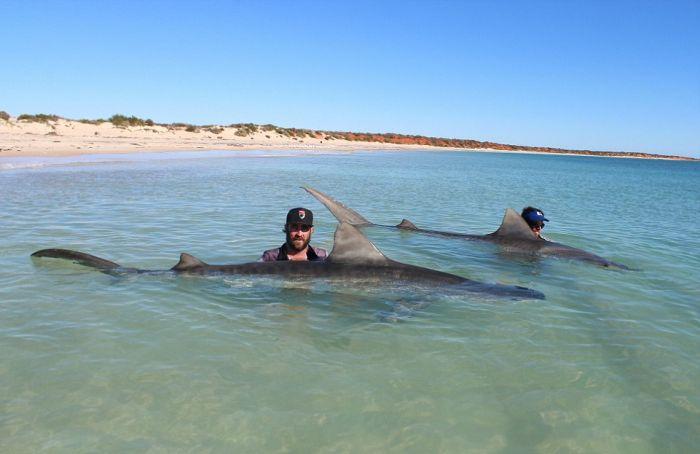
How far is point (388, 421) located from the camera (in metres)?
3.86

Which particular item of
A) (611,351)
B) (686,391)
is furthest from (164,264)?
(686,391)

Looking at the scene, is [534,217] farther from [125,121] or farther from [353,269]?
[125,121]

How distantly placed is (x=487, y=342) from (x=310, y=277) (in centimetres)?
240

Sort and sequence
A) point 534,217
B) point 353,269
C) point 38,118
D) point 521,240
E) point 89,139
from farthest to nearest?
point 38,118, point 89,139, point 534,217, point 521,240, point 353,269

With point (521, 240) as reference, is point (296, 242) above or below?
above

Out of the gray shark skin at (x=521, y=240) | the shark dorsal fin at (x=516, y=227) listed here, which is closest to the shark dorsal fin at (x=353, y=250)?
the gray shark skin at (x=521, y=240)

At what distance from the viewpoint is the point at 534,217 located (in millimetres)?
10430

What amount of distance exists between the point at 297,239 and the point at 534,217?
5492mm

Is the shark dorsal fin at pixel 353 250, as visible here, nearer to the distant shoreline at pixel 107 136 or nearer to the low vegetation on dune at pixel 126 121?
the distant shoreline at pixel 107 136

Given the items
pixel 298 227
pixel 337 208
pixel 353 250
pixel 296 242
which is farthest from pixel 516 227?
pixel 298 227

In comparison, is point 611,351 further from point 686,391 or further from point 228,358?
point 228,358

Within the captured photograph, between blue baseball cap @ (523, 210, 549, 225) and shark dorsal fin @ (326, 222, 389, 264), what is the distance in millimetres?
4755

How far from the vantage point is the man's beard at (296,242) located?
719cm

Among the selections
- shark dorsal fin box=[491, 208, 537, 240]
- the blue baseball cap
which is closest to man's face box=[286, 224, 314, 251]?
shark dorsal fin box=[491, 208, 537, 240]
